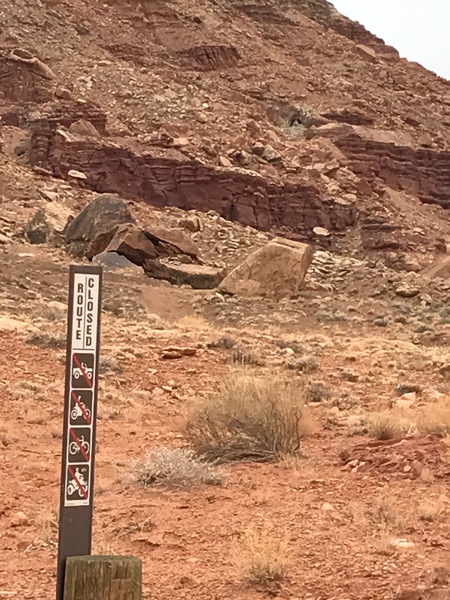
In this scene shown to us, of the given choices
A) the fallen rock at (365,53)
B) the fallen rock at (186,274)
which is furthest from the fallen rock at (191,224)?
the fallen rock at (365,53)

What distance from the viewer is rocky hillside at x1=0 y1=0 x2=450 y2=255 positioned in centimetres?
4200

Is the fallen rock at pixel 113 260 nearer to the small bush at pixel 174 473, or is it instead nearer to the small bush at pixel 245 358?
the small bush at pixel 245 358

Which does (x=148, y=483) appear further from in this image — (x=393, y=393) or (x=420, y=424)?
(x=393, y=393)

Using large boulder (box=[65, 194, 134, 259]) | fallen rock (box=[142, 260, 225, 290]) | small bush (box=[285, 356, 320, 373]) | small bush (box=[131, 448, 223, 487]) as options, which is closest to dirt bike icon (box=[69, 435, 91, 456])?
small bush (box=[131, 448, 223, 487])

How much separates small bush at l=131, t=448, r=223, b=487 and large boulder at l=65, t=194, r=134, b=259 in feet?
→ 65.9

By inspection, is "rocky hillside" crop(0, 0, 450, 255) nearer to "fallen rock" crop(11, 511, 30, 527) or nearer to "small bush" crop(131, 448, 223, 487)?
"small bush" crop(131, 448, 223, 487)

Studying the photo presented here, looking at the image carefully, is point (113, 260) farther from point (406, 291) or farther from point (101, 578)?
point (101, 578)

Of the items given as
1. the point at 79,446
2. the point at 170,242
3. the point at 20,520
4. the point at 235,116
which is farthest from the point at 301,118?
the point at 79,446

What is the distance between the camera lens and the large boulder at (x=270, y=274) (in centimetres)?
2603

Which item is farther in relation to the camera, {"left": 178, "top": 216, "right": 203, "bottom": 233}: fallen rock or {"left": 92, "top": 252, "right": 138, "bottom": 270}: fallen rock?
{"left": 178, "top": 216, "right": 203, "bottom": 233}: fallen rock

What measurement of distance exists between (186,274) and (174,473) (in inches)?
744

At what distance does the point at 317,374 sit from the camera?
15656 mm

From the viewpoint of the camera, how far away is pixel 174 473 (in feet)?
27.0

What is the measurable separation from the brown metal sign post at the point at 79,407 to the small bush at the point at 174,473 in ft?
11.8
